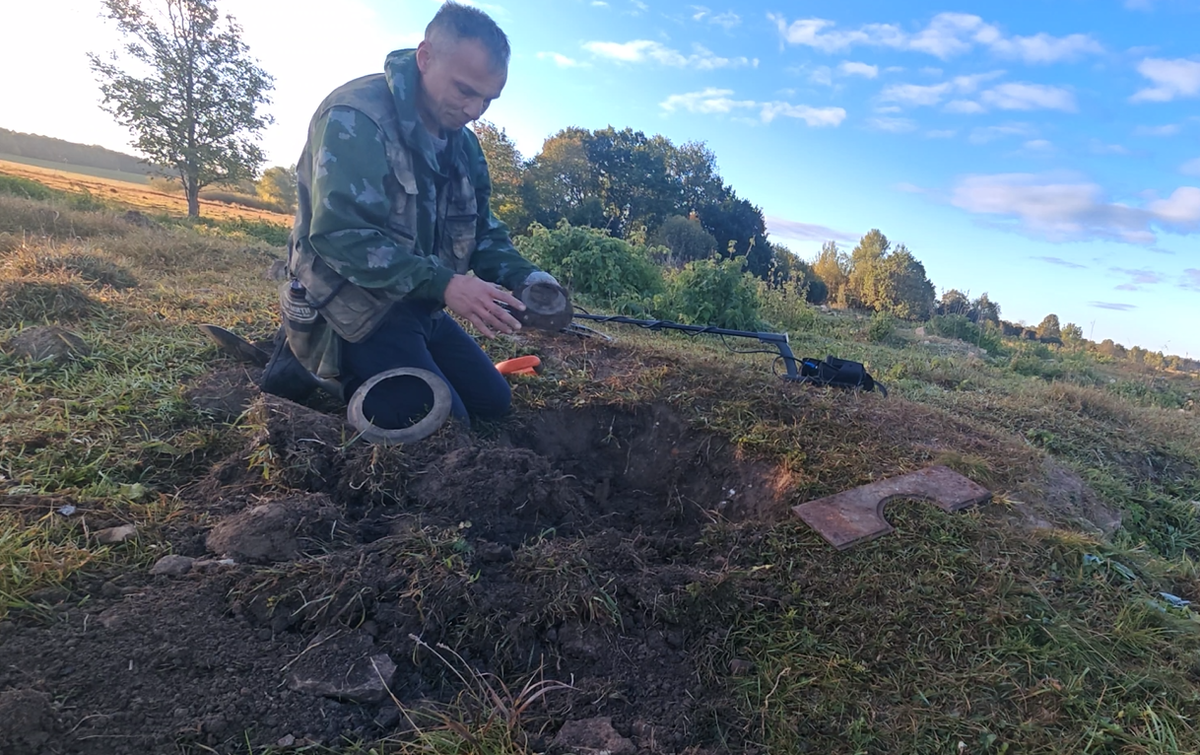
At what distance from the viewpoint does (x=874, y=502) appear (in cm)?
208

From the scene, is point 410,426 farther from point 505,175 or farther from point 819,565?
point 505,175

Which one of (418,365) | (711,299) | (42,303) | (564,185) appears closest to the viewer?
(418,365)

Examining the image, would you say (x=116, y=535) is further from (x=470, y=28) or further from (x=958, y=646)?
(x=958, y=646)

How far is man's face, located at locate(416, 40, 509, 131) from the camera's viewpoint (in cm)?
231

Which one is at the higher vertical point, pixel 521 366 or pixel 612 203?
pixel 612 203

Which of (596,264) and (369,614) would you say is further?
(596,264)

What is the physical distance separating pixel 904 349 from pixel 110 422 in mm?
7719

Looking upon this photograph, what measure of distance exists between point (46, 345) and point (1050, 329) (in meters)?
18.7

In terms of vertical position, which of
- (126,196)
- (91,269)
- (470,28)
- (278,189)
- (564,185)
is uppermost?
(564,185)

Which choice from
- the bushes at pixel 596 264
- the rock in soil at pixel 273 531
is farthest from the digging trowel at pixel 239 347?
the bushes at pixel 596 264

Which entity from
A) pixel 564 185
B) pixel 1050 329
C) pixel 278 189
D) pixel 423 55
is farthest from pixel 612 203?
pixel 423 55

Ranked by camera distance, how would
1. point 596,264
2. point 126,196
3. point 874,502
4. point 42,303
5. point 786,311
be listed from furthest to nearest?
point 126,196
point 786,311
point 596,264
point 42,303
point 874,502

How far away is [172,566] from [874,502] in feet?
6.87

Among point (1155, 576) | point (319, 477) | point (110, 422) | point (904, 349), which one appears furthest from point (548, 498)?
point (904, 349)
